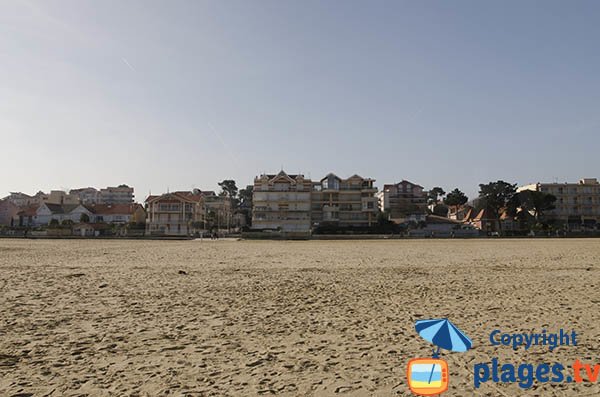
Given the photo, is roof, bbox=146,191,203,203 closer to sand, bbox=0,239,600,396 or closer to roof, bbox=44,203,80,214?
roof, bbox=44,203,80,214

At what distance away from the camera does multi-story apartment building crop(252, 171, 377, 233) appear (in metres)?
85.8

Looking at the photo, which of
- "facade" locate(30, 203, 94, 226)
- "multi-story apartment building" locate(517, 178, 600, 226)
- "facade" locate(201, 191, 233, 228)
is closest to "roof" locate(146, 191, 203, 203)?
"facade" locate(201, 191, 233, 228)

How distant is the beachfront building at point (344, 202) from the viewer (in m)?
85.9

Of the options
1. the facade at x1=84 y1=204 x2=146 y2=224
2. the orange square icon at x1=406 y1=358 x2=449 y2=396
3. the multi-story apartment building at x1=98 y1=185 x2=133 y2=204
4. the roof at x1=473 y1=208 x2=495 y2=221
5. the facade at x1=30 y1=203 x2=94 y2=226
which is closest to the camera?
the orange square icon at x1=406 y1=358 x2=449 y2=396

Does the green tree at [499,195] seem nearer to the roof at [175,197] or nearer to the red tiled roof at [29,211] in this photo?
the roof at [175,197]

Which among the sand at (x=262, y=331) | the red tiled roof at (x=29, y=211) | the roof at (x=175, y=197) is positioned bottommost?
the sand at (x=262, y=331)

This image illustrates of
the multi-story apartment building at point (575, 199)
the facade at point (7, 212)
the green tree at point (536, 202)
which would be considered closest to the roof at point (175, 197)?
the facade at point (7, 212)

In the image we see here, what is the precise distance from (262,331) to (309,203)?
259 feet

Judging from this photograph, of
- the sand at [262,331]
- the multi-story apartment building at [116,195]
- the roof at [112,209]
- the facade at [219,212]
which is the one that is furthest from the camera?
the multi-story apartment building at [116,195]

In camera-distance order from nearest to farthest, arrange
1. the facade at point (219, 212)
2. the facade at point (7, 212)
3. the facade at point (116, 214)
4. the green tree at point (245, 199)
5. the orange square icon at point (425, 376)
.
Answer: the orange square icon at point (425, 376), the facade at point (116, 214), the facade at point (219, 212), the facade at point (7, 212), the green tree at point (245, 199)

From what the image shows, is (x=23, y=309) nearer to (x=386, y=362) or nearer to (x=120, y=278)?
(x=120, y=278)

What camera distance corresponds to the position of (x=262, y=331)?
25.9ft

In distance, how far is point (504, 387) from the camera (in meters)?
5.07

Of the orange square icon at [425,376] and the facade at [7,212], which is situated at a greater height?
the facade at [7,212]
